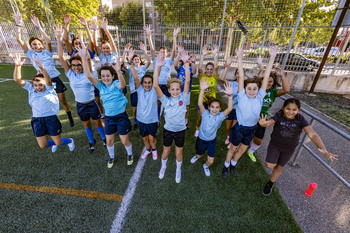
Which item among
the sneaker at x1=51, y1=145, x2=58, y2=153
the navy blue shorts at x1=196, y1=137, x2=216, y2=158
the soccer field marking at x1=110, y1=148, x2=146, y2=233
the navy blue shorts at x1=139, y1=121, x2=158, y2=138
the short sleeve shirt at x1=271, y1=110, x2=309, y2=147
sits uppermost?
the short sleeve shirt at x1=271, y1=110, x2=309, y2=147

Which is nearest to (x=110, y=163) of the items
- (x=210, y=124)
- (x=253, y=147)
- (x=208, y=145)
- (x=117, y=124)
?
(x=117, y=124)

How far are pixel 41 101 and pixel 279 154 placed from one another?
4.40 meters

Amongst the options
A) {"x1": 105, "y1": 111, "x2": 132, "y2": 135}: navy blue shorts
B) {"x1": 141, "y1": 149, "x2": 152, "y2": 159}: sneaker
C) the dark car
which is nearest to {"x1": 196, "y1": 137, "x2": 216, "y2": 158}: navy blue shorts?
{"x1": 141, "y1": 149, "x2": 152, "y2": 159}: sneaker

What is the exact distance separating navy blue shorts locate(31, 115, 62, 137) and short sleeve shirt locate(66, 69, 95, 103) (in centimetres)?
64

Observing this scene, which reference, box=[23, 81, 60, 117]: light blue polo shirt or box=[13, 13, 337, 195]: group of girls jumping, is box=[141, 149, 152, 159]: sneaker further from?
box=[23, 81, 60, 117]: light blue polo shirt

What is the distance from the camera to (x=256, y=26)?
841 cm

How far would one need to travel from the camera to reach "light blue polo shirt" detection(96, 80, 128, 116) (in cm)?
301

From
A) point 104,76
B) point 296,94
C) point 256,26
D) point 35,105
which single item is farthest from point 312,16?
point 35,105

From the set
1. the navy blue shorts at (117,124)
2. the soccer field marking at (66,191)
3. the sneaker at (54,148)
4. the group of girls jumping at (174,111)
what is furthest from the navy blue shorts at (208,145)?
the sneaker at (54,148)

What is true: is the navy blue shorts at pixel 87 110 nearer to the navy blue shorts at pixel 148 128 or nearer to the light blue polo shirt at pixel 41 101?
the light blue polo shirt at pixel 41 101

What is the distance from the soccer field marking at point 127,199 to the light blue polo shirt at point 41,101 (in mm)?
2071

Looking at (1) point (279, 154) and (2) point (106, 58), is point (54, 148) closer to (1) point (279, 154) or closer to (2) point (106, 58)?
(2) point (106, 58)

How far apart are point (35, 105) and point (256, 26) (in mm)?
9617

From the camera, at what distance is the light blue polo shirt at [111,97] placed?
3012mm
